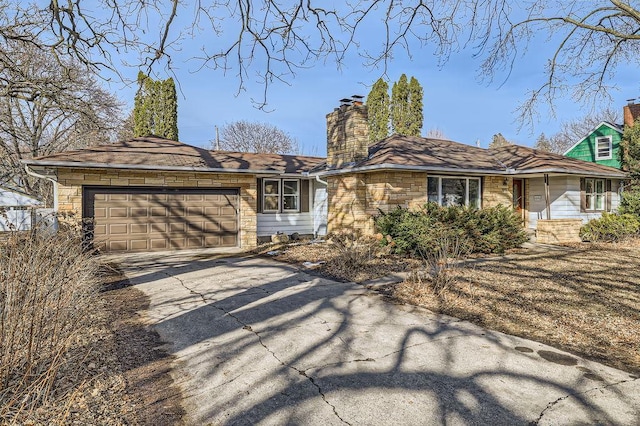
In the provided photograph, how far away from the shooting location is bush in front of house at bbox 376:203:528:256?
9.98m

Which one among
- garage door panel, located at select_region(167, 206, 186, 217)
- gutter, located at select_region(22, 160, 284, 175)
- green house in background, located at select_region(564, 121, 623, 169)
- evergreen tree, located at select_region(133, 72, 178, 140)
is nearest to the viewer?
gutter, located at select_region(22, 160, 284, 175)

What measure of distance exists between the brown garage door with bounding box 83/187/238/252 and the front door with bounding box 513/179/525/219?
11232mm

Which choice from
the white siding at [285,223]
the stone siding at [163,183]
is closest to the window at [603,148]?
the white siding at [285,223]

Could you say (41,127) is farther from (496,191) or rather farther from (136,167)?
(496,191)

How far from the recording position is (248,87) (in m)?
5.88

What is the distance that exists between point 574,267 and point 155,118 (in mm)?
21141

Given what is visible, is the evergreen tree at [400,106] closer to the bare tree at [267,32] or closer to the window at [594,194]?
the window at [594,194]

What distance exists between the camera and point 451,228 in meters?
10.4

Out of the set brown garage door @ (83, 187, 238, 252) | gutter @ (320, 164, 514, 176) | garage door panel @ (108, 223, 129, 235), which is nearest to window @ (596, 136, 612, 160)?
gutter @ (320, 164, 514, 176)

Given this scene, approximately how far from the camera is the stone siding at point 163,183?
10.6 metres

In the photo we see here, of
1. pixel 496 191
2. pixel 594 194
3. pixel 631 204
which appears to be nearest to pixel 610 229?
pixel 631 204

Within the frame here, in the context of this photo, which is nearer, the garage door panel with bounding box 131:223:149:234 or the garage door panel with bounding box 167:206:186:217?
the garage door panel with bounding box 131:223:149:234

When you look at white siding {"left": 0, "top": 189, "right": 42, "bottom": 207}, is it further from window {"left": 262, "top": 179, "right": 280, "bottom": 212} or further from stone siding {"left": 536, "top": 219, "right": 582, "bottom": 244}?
stone siding {"left": 536, "top": 219, "right": 582, "bottom": 244}

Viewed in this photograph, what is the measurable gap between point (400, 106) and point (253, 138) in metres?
13.4
